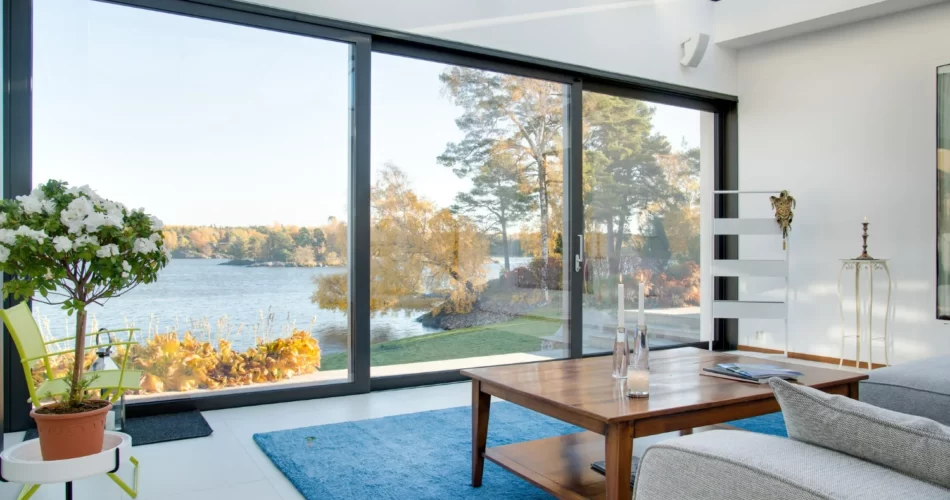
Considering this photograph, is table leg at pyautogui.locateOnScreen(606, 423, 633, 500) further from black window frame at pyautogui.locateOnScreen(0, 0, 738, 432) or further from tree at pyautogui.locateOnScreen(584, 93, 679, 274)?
tree at pyautogui.locateOnScreen(584, 93, 679, 274)

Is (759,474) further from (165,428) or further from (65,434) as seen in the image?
(165,428)

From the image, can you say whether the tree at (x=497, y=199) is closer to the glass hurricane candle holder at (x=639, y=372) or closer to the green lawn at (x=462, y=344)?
the green lawn at (x=462, y=344)

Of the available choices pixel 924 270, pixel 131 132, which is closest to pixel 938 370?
pixel 924 270

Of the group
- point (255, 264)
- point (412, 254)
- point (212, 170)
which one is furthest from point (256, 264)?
point (412, 254)

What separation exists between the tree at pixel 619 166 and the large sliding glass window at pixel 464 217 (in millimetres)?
→ 348

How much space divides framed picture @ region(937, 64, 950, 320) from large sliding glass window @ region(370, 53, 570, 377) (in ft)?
8.45

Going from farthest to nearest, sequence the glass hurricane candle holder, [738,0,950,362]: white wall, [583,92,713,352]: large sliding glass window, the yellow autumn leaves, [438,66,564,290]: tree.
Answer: [583,92,713,352]: large sliding glass window < [738,0,950,362]: white wall < [438,66,564,290]: tree < the yellow autumn leaves < the glass hurricane candle holder

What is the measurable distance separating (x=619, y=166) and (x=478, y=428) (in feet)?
11.8

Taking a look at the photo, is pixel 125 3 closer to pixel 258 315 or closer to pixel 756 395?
pixel 258 315

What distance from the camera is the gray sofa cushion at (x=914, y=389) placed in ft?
7.70

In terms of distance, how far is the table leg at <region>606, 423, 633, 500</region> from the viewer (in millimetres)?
1848

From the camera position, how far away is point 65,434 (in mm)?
1937

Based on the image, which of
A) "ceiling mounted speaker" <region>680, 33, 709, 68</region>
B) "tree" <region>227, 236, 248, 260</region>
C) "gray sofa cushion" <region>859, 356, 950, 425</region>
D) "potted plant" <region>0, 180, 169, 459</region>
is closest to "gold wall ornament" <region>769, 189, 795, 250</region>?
"ceiling mounted speaker" <region>680, 33, 709, 68</region>

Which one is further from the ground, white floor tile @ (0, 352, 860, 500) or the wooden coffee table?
the wooden coffee table
